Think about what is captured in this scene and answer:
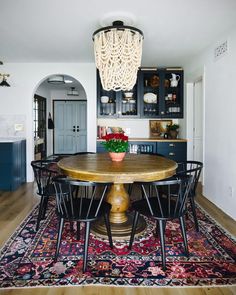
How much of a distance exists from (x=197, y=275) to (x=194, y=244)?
1.86 ft

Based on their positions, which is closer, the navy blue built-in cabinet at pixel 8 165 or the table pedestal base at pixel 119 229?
the table pedestal base at pixel 119 229

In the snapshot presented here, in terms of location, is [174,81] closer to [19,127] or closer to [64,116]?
[19,127]

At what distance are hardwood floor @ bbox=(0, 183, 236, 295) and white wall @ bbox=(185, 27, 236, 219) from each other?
0.21 metres

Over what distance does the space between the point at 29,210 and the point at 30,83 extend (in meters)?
2.86

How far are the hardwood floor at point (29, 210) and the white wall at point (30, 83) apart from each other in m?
1.62

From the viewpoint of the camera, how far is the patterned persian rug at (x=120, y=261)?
6.50 feet

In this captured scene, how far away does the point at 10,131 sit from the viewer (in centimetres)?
542

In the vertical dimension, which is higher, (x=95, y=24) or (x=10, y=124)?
(x=95, y=24)

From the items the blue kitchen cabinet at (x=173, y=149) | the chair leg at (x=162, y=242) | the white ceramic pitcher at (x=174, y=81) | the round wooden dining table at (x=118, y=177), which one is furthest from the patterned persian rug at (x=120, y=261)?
the white ceramic pitcher at (x=174, y=81)

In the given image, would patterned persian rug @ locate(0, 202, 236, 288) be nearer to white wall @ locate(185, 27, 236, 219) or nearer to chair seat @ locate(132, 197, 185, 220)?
chair seat @ locate(132, 197, 185, 220)

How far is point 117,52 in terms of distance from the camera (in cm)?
293

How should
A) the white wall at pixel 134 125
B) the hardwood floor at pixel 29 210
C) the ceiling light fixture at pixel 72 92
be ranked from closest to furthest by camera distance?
the hardwood floor at pixel 29 210
the white wall at pixel 134 125
the ceiling light fixture at pixel 72 92

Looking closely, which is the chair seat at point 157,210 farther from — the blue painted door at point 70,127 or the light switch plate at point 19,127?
the blue painted door at point 70,127

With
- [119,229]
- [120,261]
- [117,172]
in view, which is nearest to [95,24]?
[117,172]
